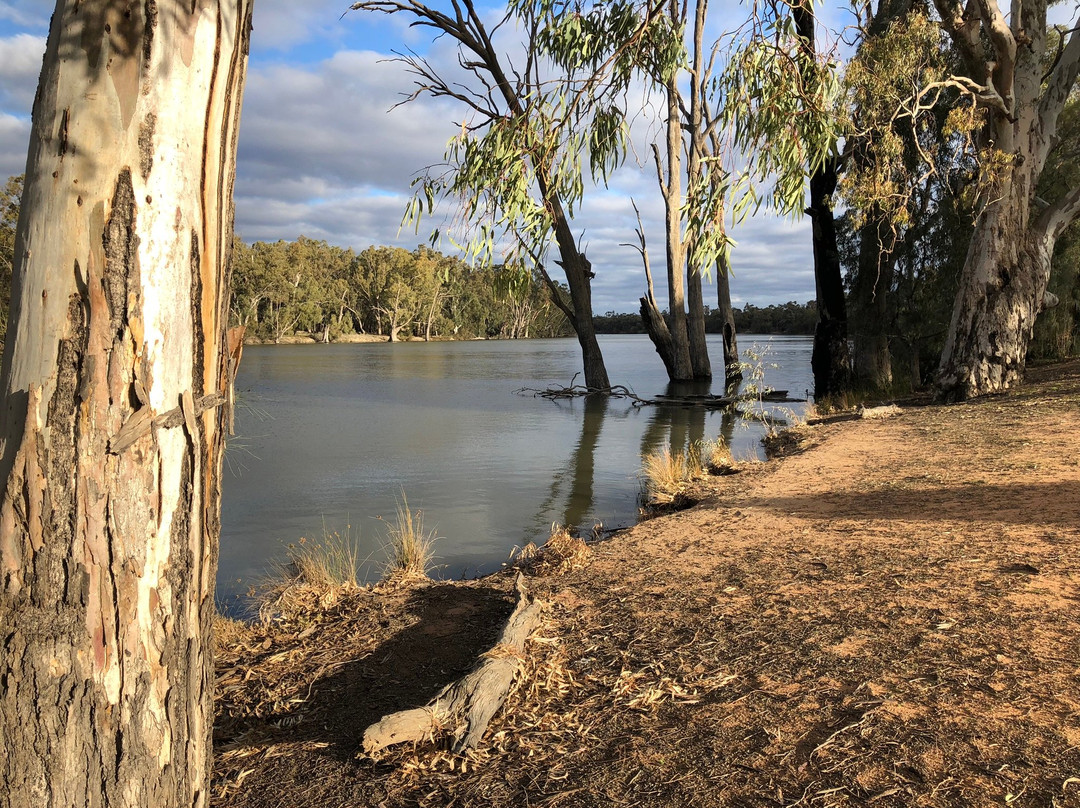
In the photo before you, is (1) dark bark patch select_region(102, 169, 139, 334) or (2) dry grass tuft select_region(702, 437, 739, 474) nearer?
(1) dark bark patch select_region(102, 169, 139, 334)

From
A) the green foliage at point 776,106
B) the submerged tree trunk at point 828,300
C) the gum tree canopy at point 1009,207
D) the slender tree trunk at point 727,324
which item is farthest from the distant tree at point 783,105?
the slender tree trunk at point 727,324

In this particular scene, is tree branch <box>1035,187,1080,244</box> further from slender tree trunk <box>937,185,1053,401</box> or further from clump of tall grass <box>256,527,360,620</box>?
clump of tall grass <box>256,527,360,620</box>

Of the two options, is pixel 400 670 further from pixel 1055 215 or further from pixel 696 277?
pixel 696 277

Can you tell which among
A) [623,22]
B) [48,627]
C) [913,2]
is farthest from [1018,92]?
[48,627]

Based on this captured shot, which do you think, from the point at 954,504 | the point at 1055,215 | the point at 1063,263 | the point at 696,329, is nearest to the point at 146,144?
the point at 954,504

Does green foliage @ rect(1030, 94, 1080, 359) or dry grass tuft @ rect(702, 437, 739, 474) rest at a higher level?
green foliage @ rect(1030, 94, 1080, 359)

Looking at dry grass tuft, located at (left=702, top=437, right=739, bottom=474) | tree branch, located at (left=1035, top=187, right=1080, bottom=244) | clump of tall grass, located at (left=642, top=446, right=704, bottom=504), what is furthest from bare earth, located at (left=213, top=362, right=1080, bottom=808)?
tree branch, located at (left=1035, top=187, right=1080, bottom=244)

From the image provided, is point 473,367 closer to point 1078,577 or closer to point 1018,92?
point 1018,92

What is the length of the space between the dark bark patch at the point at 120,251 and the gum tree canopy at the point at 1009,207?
988 cm

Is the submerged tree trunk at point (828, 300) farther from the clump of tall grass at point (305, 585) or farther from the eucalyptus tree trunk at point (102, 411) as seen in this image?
the eucalyptus tree trunk at point (102, 411)

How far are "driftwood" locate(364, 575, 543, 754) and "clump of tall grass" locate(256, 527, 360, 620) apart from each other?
1.47 meters

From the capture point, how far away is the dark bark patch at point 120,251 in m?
1.61

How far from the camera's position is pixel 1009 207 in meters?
9.64

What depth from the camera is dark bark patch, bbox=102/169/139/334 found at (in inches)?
63.5
